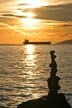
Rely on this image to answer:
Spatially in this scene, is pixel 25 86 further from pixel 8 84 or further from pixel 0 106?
pixel 0 106

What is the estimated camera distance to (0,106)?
136 feet

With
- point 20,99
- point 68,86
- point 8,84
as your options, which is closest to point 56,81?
point 20,99

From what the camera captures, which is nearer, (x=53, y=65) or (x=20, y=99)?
(x=53, y=65)

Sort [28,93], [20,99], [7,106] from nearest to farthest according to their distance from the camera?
[7,106]
[20,99]
[28,93]

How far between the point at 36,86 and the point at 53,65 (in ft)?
108

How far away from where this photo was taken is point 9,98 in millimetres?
46656

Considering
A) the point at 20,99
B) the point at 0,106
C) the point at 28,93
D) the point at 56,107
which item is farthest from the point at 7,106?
the point at 56,107

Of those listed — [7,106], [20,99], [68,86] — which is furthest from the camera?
[68,86]

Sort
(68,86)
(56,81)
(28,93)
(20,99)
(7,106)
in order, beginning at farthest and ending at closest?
(68,86) → (28,93) → (20,99) → (7,106) → (56,81)

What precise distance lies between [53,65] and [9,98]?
21811mm

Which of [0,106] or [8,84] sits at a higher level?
[8,84]

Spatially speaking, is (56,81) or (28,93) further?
(28,93)

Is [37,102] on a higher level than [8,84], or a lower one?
lower

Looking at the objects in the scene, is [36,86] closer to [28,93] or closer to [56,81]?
[28,93]
